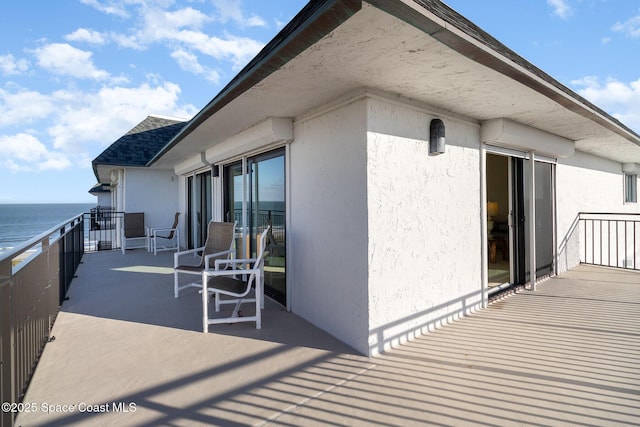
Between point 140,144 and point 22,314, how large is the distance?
32.3ft

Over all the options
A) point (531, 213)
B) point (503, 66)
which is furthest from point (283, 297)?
point (531, 213)

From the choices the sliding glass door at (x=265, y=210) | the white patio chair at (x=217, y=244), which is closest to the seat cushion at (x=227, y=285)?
the sliding glass door at (x=265, y=210)

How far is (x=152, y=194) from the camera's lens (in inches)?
419

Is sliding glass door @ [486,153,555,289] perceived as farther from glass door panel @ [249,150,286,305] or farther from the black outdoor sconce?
glass door panel @ [249,150,286,305]

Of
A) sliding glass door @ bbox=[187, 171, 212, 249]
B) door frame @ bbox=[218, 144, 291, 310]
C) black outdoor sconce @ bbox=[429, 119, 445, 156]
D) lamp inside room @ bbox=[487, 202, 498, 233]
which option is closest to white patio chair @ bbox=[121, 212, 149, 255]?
sliding glass door @ bbox=[187, 171, 212, 249]

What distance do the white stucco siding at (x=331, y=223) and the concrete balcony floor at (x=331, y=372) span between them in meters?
0.27

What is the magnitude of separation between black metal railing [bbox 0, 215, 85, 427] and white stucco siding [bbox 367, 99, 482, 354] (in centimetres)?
243

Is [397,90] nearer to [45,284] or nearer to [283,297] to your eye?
[283,297]

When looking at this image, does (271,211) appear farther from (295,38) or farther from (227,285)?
(295,38)

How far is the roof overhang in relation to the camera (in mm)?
1745

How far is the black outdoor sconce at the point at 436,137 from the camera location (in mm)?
3420

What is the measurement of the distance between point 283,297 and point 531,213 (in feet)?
13.2

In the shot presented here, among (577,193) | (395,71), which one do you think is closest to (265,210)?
(395,71)

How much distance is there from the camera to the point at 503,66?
7.73 ft
